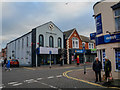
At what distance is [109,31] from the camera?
Answer: 855cm

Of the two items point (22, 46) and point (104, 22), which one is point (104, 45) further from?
point (22, 46)

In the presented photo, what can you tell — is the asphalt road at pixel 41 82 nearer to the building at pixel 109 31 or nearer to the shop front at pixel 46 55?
the building at pixel 109 31

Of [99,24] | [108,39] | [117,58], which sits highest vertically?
[99,24]

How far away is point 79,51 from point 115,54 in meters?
19.0

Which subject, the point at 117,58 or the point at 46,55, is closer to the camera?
the point at 117,58

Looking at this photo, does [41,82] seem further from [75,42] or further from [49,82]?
[75,42]

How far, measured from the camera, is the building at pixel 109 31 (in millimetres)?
8062

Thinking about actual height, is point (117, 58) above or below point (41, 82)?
above

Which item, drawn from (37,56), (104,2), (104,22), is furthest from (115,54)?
(37,56)

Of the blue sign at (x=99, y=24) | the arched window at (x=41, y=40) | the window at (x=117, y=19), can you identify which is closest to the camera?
the window at (x=117, y=19)

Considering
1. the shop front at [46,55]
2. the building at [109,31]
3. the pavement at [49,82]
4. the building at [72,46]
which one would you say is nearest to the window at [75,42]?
the building at [72,46]

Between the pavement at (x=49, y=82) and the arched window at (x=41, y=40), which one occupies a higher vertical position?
Answer: the arched window at (x=41, y=40)

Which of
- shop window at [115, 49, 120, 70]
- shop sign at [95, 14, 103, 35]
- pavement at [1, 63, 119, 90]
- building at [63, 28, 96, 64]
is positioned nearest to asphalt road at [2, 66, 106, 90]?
pavement at [1, 63, 119, 90]

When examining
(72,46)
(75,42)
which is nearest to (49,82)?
(72,46)
